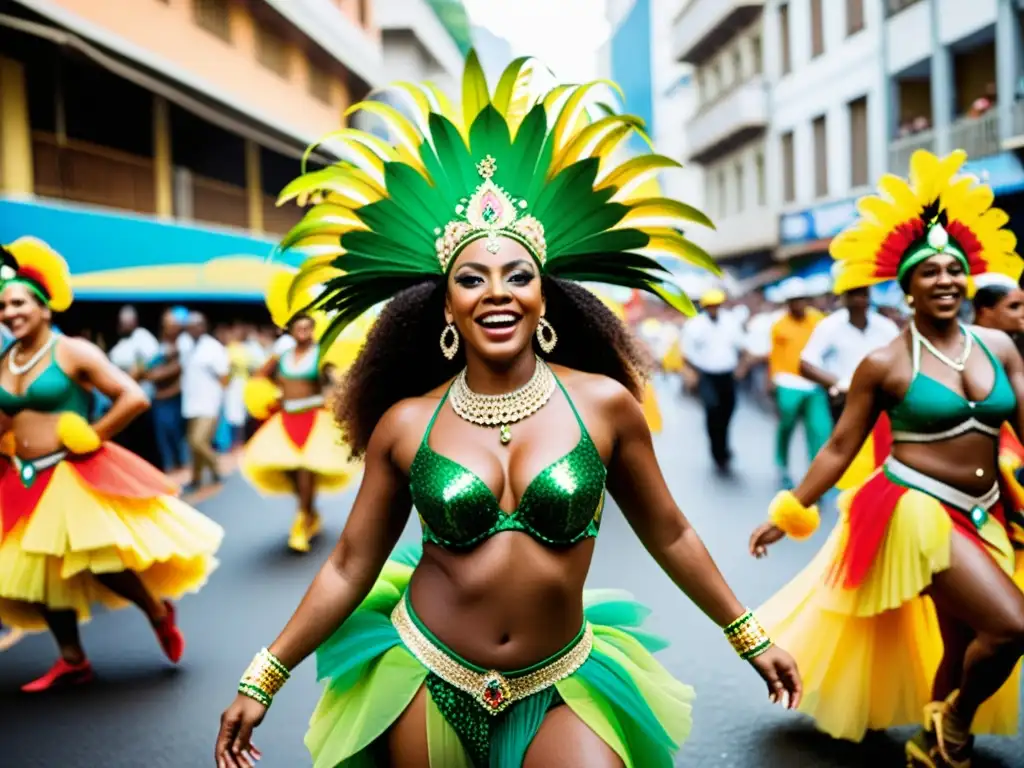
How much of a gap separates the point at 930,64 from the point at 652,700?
21080mm

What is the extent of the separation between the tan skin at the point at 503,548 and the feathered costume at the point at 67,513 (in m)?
2.93

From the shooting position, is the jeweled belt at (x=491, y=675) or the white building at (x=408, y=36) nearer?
the jeweled belt at (x=491, y=675)

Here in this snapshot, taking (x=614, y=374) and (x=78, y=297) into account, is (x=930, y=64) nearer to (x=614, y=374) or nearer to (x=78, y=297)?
(x=78, y=297)

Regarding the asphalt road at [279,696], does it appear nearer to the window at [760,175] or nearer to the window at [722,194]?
the window at [760,175]

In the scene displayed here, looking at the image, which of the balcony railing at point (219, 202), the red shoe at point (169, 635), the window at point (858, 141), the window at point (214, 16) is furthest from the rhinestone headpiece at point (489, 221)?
the window at point (858, 141)

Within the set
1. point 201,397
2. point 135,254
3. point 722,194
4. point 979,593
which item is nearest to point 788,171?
point 722,194

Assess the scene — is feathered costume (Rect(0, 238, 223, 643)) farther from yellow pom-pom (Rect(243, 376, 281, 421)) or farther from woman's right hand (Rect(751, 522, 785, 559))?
yellow pom-pom (Rect(243, 376, 281, 421))

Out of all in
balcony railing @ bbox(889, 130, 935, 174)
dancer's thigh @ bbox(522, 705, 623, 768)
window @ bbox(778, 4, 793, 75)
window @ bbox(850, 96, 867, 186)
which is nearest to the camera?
dancer's thigh @ bbox(522, 705, 623, 768)

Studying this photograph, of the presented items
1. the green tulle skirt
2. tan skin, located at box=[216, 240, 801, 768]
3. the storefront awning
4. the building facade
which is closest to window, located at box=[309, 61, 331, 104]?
the building facade

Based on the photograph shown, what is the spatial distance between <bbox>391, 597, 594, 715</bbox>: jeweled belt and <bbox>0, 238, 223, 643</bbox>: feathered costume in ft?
10.2

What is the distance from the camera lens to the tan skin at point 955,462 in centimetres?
394

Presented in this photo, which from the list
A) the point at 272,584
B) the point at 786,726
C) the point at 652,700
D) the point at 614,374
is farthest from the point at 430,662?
the point at 272,584

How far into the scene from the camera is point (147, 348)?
1236 cm

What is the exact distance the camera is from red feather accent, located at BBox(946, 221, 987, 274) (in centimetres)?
456
